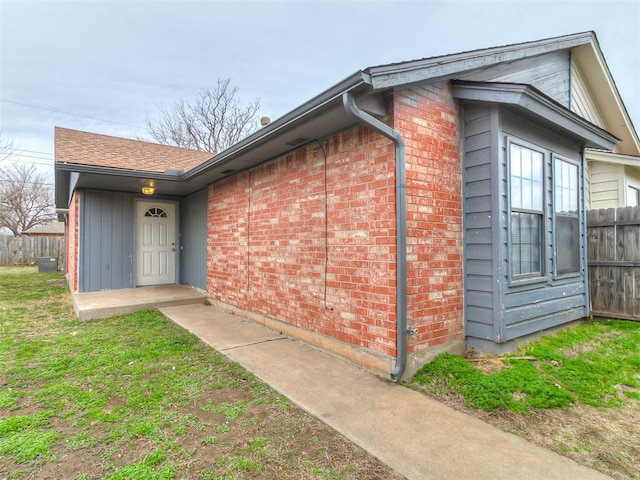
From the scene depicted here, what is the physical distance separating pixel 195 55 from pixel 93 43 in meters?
4.94

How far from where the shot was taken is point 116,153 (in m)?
7.55

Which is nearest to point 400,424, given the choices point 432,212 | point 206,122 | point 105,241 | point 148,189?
point 432,212

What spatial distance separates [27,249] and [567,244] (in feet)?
73.0

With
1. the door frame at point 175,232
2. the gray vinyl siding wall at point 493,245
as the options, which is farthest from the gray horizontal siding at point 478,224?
the door frame at point 175,232

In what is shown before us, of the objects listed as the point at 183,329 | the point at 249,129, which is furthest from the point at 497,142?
the point at 249,129

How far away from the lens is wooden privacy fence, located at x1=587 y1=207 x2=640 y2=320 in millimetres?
5055

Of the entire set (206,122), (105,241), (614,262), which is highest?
(206,122)

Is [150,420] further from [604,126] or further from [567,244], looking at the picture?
[604,126]

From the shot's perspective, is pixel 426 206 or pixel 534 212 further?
pixel 534 212

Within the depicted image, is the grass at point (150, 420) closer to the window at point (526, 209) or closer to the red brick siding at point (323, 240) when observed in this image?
the red brick siding at point (323, 240)

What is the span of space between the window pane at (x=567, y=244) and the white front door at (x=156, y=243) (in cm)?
824

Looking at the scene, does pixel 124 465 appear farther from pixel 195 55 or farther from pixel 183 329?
pixel 195 55

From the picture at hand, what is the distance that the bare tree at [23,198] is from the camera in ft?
78.6

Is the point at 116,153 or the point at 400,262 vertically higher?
the point at 116,153
